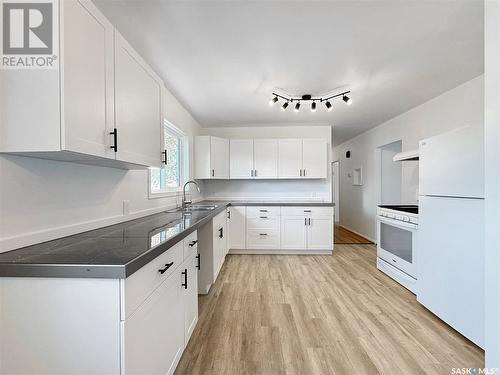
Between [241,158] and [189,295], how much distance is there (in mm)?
3089

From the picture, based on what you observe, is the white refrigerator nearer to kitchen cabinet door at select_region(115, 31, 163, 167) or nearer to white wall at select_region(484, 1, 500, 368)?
white wall at select_region(484, 1, 500, 368)

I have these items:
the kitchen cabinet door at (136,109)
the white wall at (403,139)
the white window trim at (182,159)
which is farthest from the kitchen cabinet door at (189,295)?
the white wall at (403,139)

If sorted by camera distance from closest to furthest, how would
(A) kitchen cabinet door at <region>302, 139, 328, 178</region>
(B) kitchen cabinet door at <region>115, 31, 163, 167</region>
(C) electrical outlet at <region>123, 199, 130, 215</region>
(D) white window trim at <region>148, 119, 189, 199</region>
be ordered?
1. (B) kitchen cabinet door at <region>115, 31, 163, 167</region>
2. (C) electrical outlet at <region>123, 199, 130, 215</region>
3. (D) white window trim at <region>148, 119, 189, 199</region>
4. (A) kitchen cabinet door at <region>302, 139, 328, 178</region>

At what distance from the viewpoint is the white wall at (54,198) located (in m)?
1.11

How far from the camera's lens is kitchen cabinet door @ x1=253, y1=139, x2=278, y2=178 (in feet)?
14.7

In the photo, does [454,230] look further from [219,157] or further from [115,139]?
[219,157]

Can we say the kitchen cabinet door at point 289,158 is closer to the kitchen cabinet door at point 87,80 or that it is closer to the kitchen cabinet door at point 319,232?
the kitchen cabinet door at point 319,232

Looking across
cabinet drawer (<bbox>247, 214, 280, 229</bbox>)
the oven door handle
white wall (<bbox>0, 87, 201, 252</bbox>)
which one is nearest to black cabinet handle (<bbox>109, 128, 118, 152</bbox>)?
white wall (<bbox>0, 87, 201, 252</bbox>)

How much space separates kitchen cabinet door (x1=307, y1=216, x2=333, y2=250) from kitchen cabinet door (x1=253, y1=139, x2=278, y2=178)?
3.59 feet

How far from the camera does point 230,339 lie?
6.08ft

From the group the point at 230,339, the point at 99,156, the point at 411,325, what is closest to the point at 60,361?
the point at 99,156

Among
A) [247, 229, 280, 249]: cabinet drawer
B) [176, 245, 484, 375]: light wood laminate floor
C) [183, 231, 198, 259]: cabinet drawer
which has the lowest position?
[176, 245, 484, 375]: light wood laminate floor

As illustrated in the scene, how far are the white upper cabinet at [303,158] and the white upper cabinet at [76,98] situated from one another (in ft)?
10.7

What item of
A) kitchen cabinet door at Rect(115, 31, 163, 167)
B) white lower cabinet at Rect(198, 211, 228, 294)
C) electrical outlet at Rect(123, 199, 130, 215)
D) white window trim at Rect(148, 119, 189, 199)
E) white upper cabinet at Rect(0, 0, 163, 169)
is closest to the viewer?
white upper cabinet at Rect(0, 0, 163, 169)
